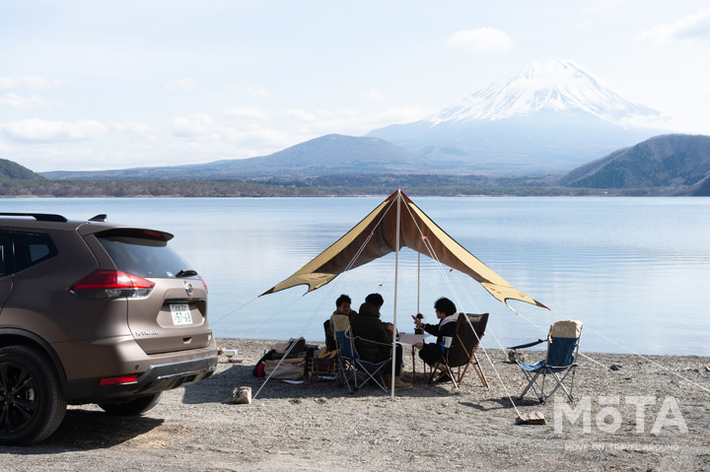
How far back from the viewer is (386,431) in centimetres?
661

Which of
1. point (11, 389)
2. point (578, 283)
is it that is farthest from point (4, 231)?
point (578, 283)

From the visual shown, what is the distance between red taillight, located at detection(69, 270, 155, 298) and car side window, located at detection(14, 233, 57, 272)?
0.37 meters

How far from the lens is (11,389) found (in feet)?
17.9

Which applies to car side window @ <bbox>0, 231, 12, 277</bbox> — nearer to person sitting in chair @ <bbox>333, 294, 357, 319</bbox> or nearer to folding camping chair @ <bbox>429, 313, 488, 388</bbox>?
person sitting in chair @ <bbox>333, 294, 357, 319</bbox>

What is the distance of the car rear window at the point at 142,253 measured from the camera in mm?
5500

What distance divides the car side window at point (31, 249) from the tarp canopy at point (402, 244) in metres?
4.37

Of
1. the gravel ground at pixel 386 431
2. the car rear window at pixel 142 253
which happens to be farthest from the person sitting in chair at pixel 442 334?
the car rear window at pixel 142 253

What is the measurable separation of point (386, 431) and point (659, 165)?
19700 centimetres

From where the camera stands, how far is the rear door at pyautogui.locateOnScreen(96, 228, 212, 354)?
5.44 m

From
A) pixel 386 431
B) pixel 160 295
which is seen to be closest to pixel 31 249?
pixel 160 295

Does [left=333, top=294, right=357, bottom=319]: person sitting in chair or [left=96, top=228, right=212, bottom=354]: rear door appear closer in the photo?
[left=96, top=228, right=212, bottom=354]: rear door

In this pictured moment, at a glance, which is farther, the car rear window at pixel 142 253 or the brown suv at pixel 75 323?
the car rear window at pixel 142 253

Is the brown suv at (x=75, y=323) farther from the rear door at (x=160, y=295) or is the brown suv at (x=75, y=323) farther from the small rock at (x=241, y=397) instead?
the small rock at (x=241, y=397)

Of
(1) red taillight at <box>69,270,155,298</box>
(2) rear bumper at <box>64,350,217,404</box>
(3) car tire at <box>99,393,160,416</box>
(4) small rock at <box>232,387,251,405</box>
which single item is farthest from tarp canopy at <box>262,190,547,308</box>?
→ (1) red taillight at <box>69,270,155,298</box>
